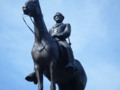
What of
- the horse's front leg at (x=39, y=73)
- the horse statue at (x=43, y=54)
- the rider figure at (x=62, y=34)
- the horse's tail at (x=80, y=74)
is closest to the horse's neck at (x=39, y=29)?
the horse statue at (x=43, y=54)

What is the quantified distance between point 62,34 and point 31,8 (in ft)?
4.31

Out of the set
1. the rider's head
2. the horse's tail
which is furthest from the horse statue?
the rider's head

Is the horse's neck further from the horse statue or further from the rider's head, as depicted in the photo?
the rider's head

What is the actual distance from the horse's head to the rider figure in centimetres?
107

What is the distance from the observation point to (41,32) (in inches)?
444

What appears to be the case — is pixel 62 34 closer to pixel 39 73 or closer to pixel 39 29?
pixel 39 29

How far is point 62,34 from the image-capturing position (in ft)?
38.8

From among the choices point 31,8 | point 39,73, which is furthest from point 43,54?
point 31,8

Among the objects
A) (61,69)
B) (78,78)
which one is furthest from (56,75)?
(78,78)

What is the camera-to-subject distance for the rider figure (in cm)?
1127

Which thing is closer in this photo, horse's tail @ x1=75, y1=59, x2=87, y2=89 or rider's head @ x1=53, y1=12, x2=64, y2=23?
horse's tail @ x1=75, y1=59, x2=87, y2=89

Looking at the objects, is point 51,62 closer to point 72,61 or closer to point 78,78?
point 72,61

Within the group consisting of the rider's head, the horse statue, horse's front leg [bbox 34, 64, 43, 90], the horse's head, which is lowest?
horse's front leg [bbox 34, 64, 43, 90]

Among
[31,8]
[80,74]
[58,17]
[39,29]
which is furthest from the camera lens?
[58,17]
